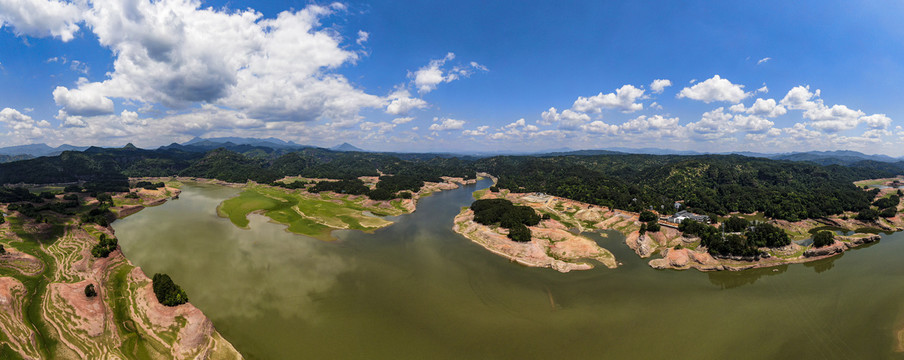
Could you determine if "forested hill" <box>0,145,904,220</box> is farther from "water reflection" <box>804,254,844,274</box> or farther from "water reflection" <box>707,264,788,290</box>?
"water reflection" <box>707,264,788,290</box>

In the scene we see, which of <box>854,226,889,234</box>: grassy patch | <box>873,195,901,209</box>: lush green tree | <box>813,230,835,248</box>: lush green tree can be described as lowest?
<box>854,226,889,234</box>: grassy patch

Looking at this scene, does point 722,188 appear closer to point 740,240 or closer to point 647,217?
point 647,217

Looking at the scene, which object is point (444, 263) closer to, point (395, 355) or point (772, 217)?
point (395, 355)

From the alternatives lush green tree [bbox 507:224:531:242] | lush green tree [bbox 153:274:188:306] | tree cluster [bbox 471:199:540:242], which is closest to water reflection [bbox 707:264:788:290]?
lush green tree [bbox 507:224:531:242]

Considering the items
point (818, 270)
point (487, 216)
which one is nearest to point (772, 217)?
point (818, 270)

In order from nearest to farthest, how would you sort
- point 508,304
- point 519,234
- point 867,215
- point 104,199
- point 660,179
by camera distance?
point 508,304
point 519,234
point 867,215
point 104,199
point 660,179

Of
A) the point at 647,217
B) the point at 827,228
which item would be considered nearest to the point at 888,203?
the point at 827,228

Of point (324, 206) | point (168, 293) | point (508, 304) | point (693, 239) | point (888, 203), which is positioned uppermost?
point (888, 203)
